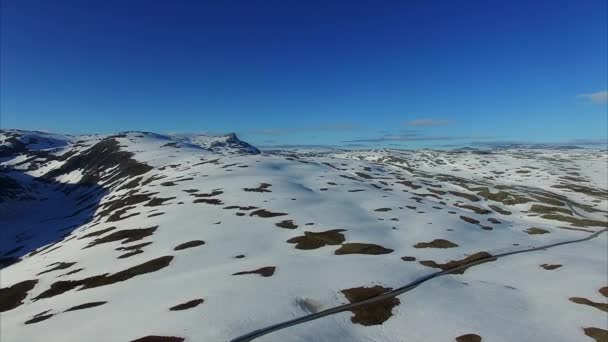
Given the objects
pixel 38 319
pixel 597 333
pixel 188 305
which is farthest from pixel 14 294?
pixel 597 333

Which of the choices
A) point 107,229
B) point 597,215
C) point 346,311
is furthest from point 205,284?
point 597,215

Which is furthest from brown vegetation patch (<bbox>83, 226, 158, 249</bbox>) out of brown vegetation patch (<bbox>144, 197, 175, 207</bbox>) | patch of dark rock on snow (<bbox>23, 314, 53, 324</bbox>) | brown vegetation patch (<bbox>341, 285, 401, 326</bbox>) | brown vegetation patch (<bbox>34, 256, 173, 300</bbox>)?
brown vegetation patch (<bbox>341, 285, 401, 326</bbox>)

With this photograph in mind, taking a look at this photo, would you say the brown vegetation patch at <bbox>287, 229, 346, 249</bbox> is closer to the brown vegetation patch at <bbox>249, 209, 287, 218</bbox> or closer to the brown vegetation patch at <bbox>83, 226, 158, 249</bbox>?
the brown vegetation patch at <bbox>249, 209, 287, 218</bbox>

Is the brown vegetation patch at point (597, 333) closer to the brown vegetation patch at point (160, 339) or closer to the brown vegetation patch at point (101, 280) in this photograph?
the brown vegetation patch at point (160, 339)

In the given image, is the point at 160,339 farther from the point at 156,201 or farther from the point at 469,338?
the point at 156,201

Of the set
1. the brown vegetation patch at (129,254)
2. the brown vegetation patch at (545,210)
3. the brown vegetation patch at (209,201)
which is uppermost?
the brown vegetation patch at (209,201)

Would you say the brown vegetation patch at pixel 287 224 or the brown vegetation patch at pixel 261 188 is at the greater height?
the brown vegetation patch at pixel 261 188

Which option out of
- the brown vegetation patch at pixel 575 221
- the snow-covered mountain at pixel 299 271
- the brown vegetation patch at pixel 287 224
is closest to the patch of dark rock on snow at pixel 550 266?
the snow-covered mountain at pixel 299 271
